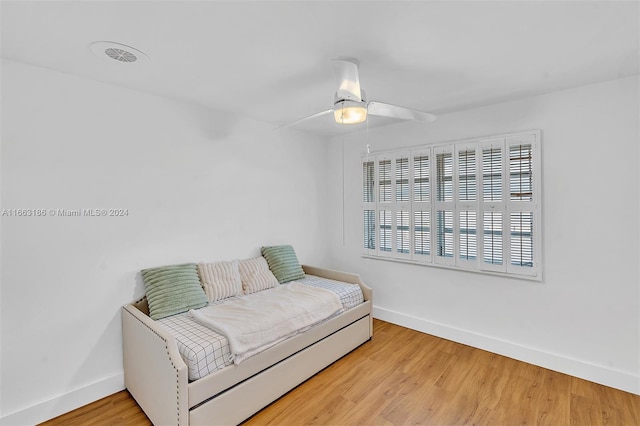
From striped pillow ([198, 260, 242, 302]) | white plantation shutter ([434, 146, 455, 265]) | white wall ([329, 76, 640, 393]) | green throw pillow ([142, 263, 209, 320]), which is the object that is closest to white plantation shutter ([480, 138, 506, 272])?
white wall ([329, 76, 640, 393])

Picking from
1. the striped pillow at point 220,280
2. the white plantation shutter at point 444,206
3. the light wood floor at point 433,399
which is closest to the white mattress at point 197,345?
the striped pillow at point 220,280

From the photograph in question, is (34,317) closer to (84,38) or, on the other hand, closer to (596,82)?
(84,38)

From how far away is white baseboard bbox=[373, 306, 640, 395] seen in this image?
2.38 metres

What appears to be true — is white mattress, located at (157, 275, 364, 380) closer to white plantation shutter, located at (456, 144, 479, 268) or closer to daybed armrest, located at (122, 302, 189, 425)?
daybed armrest, located at (122, 302, 189, 425)

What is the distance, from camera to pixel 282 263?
3447 mm

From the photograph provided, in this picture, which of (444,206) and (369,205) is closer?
(444,206)

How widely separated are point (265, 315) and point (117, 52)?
6.76ft

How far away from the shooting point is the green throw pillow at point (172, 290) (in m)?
2.37

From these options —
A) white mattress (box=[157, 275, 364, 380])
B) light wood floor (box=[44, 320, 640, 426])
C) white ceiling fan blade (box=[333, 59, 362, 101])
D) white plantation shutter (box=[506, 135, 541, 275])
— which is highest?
white ceiling fan blade (box=[333, 59, 362, 101])

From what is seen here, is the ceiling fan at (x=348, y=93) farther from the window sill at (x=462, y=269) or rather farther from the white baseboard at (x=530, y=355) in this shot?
the white baseboard at (x=530, y=355)

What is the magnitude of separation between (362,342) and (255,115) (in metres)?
2.71

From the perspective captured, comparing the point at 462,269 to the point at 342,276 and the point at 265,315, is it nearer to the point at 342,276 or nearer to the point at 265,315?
the point at 342,276

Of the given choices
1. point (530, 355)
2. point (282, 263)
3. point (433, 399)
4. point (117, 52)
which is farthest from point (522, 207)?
point (117, 52)

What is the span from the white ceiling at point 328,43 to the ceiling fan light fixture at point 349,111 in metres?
0.30
